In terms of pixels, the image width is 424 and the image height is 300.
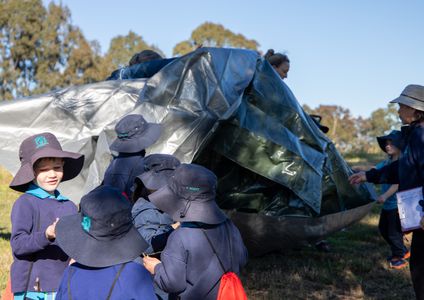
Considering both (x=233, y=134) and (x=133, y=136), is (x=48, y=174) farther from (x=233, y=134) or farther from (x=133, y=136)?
(x=233, y=134)

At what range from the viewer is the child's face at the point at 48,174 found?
304 cm

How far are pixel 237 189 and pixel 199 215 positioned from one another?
2.96 metres

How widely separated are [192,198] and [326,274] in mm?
3286

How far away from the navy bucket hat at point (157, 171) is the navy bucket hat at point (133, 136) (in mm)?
662

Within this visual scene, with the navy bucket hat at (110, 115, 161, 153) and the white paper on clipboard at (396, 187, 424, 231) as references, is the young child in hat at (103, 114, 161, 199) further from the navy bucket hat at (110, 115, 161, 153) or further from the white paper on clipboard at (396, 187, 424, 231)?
the white paper on clipboard at (396, 187, 424, 231)

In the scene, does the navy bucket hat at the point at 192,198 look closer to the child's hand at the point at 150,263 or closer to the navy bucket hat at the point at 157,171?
the child's hand at the point at 150,263

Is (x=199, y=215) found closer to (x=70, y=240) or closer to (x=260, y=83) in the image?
(x=70, y=240)

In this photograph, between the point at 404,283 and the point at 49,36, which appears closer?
the point at 404,283

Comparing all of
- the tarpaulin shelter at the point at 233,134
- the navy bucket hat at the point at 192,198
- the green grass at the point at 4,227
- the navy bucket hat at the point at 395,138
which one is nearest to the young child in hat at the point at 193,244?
the navy bucket hat at the point at 192,198

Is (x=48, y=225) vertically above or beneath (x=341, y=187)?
above

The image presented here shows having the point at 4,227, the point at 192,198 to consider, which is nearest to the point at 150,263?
the point at 192,198

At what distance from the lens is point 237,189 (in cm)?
568

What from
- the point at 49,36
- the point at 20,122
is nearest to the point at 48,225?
the point at 20,122

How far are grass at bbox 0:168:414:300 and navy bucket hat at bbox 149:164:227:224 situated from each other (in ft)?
7.86
